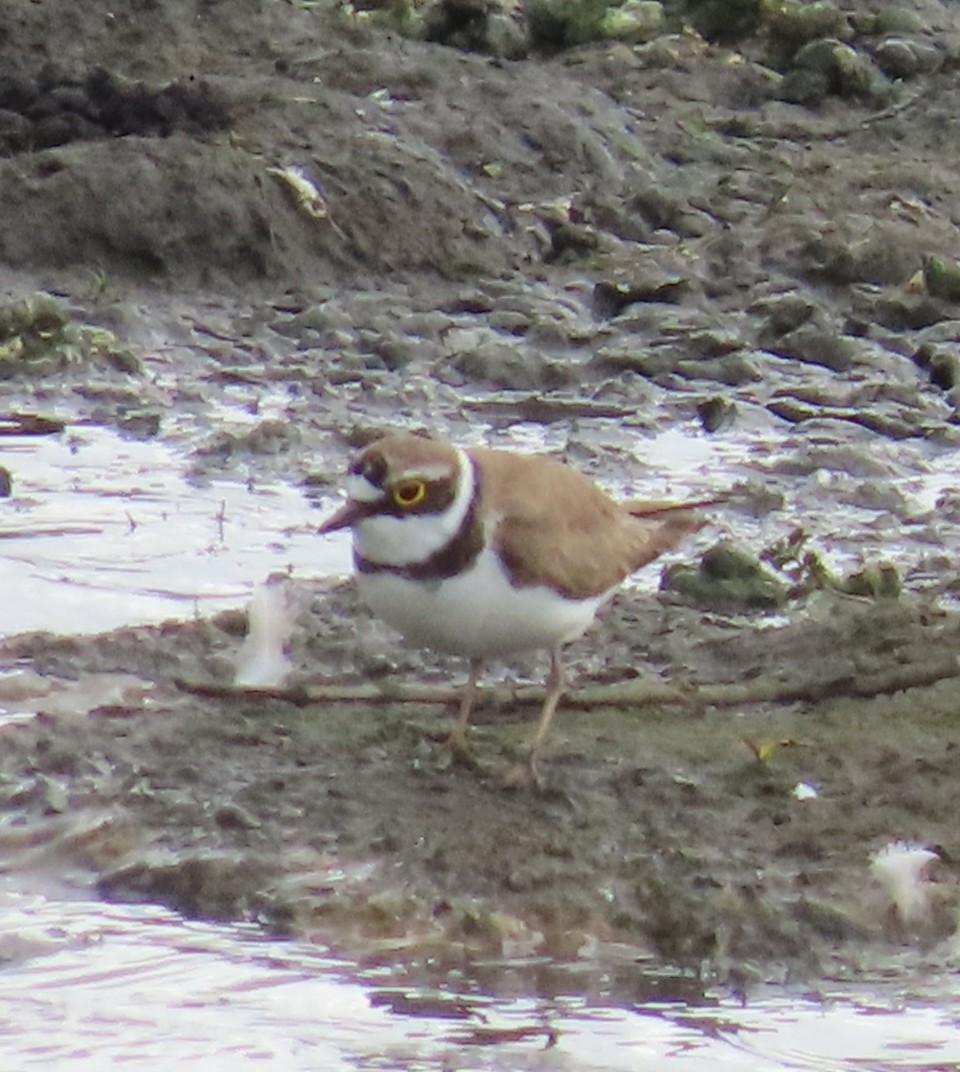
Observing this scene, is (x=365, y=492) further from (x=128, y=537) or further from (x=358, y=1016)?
(x=128, y=537)

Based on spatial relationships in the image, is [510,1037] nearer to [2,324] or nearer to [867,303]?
[2,324]

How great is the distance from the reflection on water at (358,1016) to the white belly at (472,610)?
0.72 meters

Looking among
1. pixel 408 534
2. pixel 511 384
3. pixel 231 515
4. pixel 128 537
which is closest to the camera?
pixel 408 534

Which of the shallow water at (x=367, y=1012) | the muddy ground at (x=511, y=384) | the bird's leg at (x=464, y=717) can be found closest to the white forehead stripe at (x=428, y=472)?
the bird's leg at (x=464, y=717)

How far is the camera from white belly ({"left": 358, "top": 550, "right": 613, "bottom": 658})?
496cm

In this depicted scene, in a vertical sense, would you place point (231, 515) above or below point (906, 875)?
above

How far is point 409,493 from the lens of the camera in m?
Answer: 5.01

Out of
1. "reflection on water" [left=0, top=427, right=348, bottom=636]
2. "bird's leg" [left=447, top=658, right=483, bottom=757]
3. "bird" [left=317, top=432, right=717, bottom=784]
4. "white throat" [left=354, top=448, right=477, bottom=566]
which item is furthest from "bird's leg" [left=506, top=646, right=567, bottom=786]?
"reflection on water" [left=0, top=427, right=348, bottom=636]

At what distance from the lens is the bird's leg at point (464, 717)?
5.24 metres

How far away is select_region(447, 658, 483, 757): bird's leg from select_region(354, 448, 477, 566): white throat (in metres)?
0.35

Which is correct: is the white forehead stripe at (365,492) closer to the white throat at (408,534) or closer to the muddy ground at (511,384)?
the white throat at (408,534)

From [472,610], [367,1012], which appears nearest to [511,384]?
[472,610]

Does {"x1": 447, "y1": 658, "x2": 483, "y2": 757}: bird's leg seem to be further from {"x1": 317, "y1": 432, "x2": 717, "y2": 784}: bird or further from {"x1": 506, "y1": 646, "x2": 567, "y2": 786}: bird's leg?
{"x1": 506, "y1": 646, "x2": 567, "y2": 786}: bird's leg

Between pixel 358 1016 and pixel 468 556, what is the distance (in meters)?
1.03
